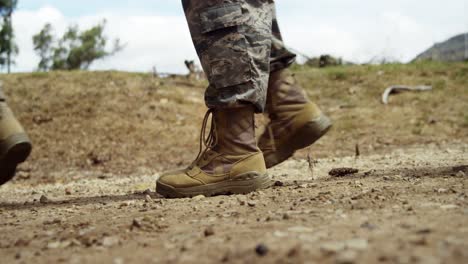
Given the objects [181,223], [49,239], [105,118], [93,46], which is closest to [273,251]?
[181,223]

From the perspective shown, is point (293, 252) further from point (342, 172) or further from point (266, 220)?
point (342, 172)

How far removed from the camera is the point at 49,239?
163 cm

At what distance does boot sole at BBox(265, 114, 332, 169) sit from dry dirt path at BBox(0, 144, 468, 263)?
1.03 ft

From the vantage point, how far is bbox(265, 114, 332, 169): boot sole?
2662 millimetres

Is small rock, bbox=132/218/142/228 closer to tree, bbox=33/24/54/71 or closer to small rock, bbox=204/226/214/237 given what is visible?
small rock, bbox=204/226/214/237

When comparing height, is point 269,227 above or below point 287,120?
below

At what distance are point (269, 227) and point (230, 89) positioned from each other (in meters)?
0.86

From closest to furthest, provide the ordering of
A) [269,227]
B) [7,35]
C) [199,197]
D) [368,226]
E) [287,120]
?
[368,226] < [269,227] < [199,197] < [287,120] < [7,35]

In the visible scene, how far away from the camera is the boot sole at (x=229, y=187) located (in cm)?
238

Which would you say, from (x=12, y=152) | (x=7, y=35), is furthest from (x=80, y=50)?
(x=12, y=152)

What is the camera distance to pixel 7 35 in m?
18.1

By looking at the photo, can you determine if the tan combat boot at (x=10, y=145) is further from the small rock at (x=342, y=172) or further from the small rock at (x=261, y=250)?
the small rock at (x=261, y=250)

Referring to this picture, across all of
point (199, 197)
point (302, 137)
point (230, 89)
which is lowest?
point (199, 197)

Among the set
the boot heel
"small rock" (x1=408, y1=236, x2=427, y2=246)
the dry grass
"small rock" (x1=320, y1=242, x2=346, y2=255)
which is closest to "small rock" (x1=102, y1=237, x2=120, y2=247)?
"small rock" (x1=320, y1=242, x2=346, y2=255)
